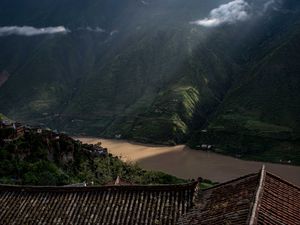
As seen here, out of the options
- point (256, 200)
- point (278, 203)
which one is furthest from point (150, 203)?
point (278, 203)

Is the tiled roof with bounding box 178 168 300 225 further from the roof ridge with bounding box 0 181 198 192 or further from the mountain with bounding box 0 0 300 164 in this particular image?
the mountain with bounding box 0 0 300 164

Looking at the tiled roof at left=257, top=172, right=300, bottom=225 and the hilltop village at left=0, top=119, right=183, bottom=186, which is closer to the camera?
the tiled roof at left=257, top=172, right=300, bottom=225

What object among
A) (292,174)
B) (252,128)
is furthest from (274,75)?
(292,174)

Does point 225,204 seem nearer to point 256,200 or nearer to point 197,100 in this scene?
point 256,200

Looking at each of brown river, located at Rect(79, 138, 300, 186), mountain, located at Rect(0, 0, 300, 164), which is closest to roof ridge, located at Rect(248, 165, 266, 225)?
brown river, located at Rect(79, 138, 300, 186)

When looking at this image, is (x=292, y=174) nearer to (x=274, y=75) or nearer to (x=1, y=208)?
(x=274, y=75)

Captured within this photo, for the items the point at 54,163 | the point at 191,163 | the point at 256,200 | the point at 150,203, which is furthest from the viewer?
the point at 191,163
